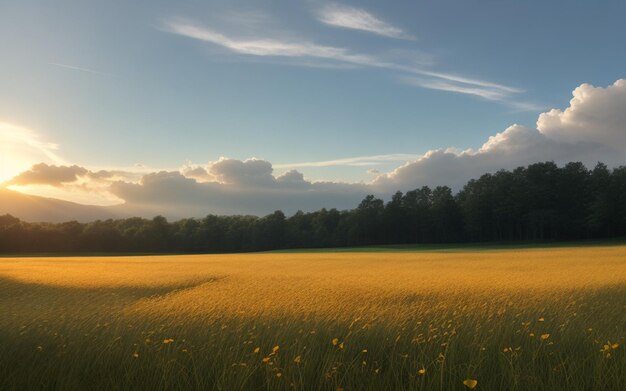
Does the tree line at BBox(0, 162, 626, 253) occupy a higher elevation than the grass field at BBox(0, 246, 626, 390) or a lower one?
higher

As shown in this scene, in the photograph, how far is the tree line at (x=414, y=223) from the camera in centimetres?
8394

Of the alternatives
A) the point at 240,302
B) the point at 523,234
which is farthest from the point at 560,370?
the point at 523,234

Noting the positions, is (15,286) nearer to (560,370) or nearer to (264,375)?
(264,375)

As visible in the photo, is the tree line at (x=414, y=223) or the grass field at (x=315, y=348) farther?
the tree line at (x=414, y=223)

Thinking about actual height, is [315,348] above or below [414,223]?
Answer: below

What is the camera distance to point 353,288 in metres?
15.5

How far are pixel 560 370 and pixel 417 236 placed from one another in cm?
9549

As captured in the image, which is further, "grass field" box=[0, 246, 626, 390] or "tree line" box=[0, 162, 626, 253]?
"tree line" box=[0, 162, 626, 253]

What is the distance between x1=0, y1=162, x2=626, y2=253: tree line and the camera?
8394cm

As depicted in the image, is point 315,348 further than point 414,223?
No

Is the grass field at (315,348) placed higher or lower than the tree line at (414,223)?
lower

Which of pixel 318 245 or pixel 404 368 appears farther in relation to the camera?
pixel 318 245

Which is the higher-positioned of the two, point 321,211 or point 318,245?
point 321,211

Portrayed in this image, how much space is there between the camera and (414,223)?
9744 cm
